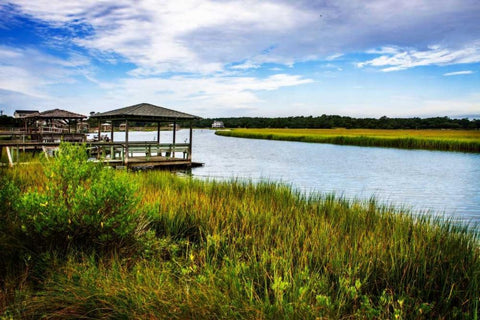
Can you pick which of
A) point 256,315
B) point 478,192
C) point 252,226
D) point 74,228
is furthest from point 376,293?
point 478,192

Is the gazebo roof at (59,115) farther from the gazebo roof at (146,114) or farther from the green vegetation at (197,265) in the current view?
the green vegetation at (197,265)

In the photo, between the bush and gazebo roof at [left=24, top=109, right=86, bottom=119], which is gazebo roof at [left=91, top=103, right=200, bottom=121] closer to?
gazebo roof at [left=24, top=109, right=86, bottom=119]

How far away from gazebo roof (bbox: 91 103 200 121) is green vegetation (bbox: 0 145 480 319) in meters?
15.1

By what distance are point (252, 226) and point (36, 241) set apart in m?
3.40

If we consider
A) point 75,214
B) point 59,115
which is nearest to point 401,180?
point 75,214

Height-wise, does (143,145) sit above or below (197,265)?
above

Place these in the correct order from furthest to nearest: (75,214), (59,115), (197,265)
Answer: (59,115) < (75,214) < (197,265)

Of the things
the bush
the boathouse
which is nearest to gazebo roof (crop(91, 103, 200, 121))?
the boathouse

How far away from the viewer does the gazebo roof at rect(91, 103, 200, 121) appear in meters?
21.5

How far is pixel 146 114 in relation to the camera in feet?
70.5

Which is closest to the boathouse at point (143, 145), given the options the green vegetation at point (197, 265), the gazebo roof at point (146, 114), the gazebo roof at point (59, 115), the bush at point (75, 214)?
the gazebo roof at point (146, 114)

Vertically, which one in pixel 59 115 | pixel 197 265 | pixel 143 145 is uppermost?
pixel 59 115

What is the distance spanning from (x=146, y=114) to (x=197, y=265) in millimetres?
17558

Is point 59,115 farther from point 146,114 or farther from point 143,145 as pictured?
point 146,114
